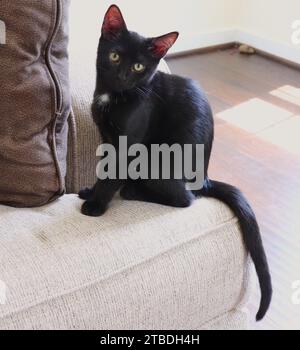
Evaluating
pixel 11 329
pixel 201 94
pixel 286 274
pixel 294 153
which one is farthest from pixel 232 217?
pixel 294 153

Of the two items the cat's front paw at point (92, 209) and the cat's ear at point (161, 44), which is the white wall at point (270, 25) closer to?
the cat's ear at point (161, 44)

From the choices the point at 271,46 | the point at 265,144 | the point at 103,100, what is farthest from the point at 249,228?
the point at 271,46

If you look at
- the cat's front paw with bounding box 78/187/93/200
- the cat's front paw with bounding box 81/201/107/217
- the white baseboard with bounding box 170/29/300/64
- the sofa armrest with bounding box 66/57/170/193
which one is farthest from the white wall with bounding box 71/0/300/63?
the cat's front paw with bounding box 81/201/107/217

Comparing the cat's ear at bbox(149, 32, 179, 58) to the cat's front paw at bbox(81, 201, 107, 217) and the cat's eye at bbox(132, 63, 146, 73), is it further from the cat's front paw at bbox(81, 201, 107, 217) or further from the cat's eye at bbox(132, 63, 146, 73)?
the cat's front paw at bbox(81, 201, 107, 217)

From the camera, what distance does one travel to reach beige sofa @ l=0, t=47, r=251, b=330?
0.73 metres

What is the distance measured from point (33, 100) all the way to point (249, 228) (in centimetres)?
44

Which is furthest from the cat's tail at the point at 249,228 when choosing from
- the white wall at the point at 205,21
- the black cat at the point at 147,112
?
the white wall at the point at 205,21

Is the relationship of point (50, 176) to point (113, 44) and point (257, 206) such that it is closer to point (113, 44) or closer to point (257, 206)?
point (113, 44)

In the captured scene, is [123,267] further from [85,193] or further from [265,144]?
[265,144]

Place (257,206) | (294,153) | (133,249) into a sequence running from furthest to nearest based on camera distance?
(294,153) < (257,206) < (133,249)

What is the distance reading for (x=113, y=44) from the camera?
1.07 metres

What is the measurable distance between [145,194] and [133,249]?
0.68ft

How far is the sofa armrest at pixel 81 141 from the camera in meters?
1.09
